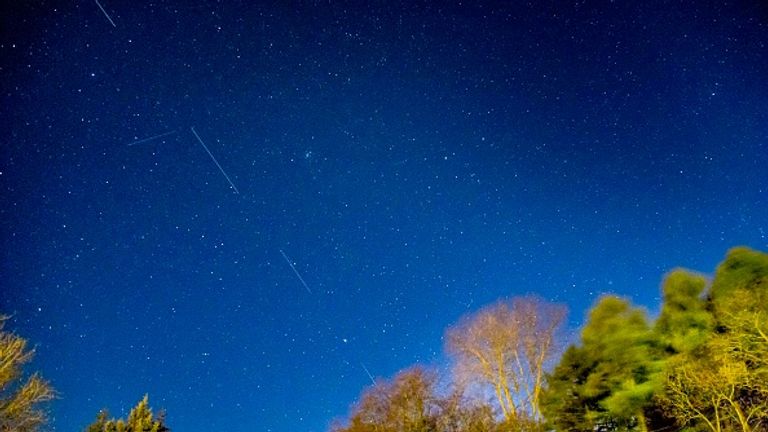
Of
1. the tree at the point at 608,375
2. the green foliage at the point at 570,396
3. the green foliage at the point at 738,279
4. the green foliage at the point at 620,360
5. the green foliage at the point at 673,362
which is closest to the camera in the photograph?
the green foliage at the point at 673,362

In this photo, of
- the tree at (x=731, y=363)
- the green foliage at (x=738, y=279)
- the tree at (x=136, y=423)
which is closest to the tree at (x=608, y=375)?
the tree at (x=731, y=363)

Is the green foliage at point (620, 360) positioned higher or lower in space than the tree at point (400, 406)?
lower

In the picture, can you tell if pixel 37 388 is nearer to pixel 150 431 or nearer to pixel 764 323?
pixel 150 431

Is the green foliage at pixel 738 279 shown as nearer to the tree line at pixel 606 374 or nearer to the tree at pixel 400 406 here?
the tree line at pixel 606 374

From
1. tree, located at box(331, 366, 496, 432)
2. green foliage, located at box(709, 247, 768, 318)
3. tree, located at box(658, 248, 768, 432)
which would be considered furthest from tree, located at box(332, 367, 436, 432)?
green foliage, located at box(709, 247, 768, 318)

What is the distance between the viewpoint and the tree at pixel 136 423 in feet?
78.2

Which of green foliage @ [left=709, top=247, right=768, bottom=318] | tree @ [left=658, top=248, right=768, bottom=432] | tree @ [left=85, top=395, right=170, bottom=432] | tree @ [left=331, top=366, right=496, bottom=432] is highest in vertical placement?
tree @ [left=85, top=395, right=170, bottom=432]

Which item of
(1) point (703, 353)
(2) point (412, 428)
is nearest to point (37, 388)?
(2) point (412, 428)

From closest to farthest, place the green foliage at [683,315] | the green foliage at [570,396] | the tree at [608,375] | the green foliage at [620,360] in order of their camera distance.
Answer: the green foliage at [683,315], the green foliage at [620,360], the tree at [608,375], the green foliage at [570,396]

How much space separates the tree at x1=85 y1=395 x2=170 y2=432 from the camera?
23.8m

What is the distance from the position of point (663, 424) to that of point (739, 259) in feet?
31.8

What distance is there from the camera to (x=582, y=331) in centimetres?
2709

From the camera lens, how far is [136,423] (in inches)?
973

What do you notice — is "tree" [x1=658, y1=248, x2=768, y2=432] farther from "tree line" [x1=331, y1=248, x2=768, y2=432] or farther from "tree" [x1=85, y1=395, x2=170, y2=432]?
"tree" [x1=85, y1=395, x2=170, y2=432]
